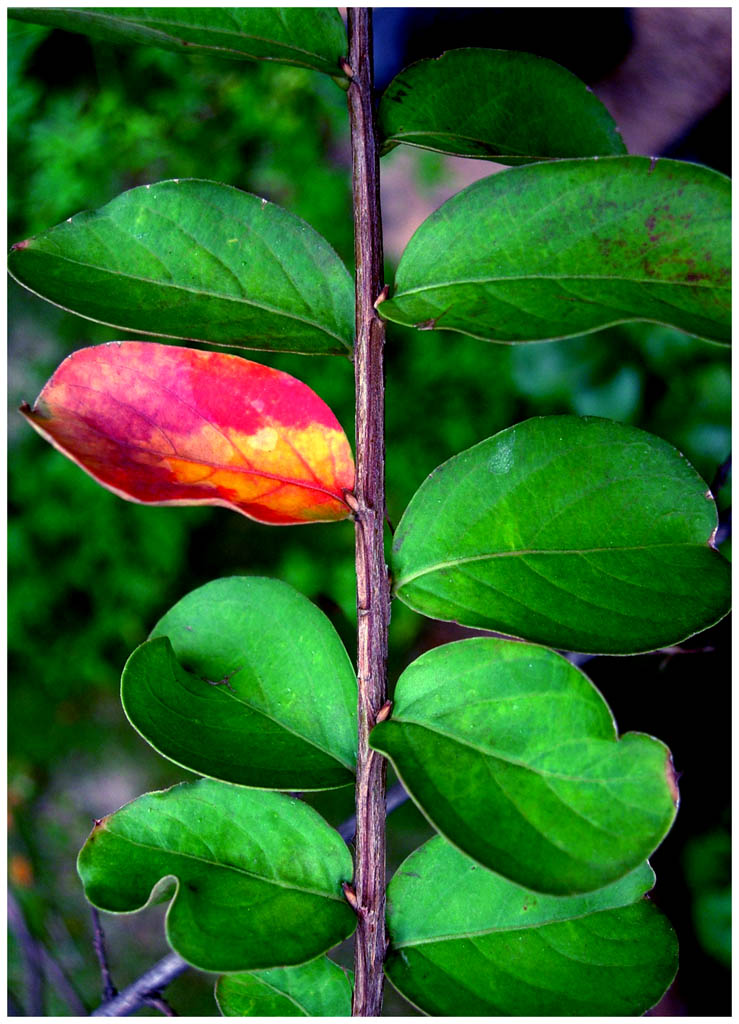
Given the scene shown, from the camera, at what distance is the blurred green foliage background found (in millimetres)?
1653

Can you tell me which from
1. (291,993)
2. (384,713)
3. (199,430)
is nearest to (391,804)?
(291,993)

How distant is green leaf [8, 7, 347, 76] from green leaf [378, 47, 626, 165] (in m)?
0.05

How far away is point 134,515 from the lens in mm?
1690

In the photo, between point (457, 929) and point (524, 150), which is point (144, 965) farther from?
point (524, 150)

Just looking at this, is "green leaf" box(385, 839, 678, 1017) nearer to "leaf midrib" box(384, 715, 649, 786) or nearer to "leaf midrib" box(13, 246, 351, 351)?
"leaf midrib" box(384, 715, 649, 786)

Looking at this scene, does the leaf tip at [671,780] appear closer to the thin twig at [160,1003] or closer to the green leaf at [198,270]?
the green leaf at [198,270]

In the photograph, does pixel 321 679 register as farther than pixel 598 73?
No

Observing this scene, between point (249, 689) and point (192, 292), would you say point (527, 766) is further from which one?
point (192, 292)

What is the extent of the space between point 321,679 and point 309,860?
0.13 meters

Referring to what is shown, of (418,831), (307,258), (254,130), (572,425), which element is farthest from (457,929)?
(254,130)

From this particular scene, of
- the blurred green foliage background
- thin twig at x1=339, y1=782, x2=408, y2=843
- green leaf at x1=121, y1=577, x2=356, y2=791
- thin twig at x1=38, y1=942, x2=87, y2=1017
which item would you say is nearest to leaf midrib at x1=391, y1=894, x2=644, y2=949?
green leaf at x1=121, y1=577, x2=356, y2=791

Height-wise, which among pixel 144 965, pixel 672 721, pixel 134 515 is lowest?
pixel 144 965

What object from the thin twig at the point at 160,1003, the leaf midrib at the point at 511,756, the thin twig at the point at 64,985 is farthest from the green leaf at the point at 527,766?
the thin twig at the point at 64,985

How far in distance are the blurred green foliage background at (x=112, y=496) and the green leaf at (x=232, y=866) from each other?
1002mm
